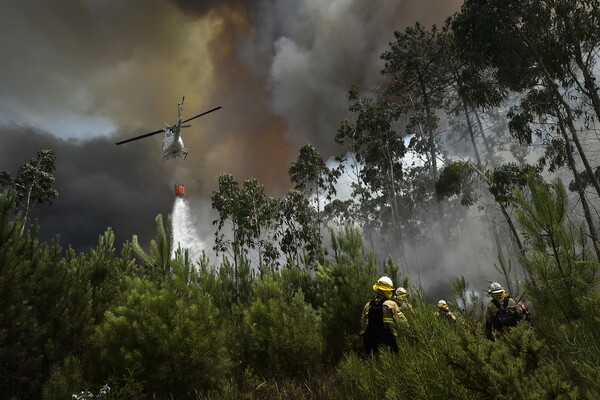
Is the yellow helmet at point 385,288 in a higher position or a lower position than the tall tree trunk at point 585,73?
lower

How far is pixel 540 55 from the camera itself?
12.3 meters

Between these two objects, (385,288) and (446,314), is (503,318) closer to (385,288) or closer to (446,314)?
(446,314)

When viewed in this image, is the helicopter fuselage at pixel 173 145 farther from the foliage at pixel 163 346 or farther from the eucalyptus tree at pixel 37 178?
the foliage at pixel 163 346

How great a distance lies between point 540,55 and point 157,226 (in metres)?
14.3

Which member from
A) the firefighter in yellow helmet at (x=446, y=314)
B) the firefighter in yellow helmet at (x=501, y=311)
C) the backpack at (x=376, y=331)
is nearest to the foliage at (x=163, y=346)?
the backpack at (x=376, y=331)

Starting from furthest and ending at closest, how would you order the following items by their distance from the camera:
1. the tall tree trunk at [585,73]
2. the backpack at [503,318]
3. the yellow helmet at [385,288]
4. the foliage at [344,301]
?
1. the tall tree trunk at [585,73]
2. the foliage at [344,301]
3. the backpack at [503,318]
4. the yellow helmet at [385,288]

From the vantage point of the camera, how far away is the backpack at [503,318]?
4797 millimetres

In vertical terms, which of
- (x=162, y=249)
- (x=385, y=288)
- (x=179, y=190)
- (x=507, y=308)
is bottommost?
(x=507, y=308)

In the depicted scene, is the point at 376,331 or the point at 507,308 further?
the point at 507,308

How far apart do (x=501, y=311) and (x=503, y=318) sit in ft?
0.38

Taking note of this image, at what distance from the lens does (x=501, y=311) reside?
495cm

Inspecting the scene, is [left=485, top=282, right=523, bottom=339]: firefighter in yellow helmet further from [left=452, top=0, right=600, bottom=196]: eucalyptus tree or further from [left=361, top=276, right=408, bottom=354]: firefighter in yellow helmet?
[left=452, top=0, right=600, bottom=196]: eucalyptus tree

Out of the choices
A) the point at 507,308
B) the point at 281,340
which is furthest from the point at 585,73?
the point at 281,340

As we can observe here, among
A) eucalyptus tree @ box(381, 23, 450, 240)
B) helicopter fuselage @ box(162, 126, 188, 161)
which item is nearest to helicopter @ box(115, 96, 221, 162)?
helicopter fuselage @ box(162, 126, 188, 161)
